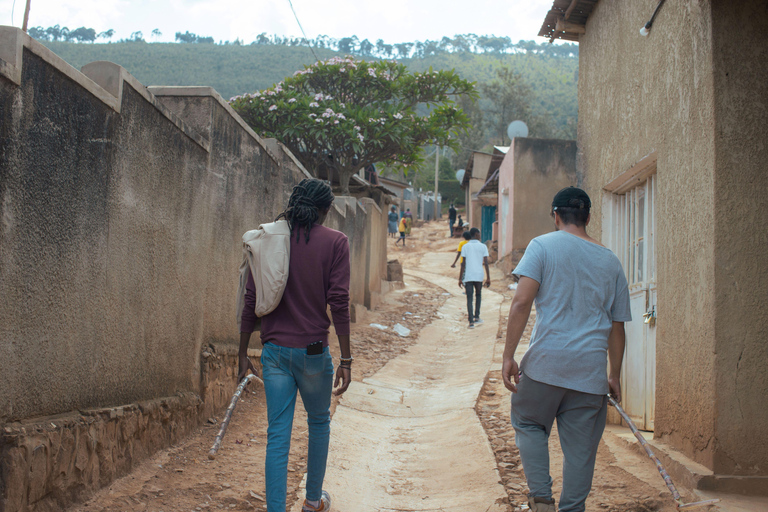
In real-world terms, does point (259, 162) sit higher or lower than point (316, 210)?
higher

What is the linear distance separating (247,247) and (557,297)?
157 cm

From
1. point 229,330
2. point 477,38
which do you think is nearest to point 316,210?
point 229,330

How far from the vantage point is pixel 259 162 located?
6262 millimetres

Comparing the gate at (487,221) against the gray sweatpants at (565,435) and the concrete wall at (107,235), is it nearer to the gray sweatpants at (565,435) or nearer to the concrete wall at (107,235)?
the concrete wall at (107,235)

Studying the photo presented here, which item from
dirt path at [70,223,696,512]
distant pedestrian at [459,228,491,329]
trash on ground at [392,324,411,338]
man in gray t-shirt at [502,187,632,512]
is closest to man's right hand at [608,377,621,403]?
man in gray t-shirt at [502,187,632,512]

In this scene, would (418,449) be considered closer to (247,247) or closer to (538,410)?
(538,410)

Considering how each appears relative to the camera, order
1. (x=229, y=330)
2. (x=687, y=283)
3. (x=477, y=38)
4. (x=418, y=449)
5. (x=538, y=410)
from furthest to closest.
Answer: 1. (x=477, y=38)
2. (x=229, y=330)
3. (x=418, y=449)
4. (x=687, y=283)
5. (x=538, y=410)

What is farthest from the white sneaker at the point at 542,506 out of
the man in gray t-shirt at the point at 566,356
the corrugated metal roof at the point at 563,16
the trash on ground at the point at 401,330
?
the trash on ground at the point at 401,330

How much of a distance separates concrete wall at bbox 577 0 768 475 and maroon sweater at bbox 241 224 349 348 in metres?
2.01

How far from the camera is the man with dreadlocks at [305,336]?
311 cm

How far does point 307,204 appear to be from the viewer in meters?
3.30

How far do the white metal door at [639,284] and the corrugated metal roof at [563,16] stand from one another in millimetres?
1804

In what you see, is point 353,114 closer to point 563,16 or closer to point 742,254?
point 563,16

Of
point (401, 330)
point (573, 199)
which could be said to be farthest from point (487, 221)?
point (573, 199)
